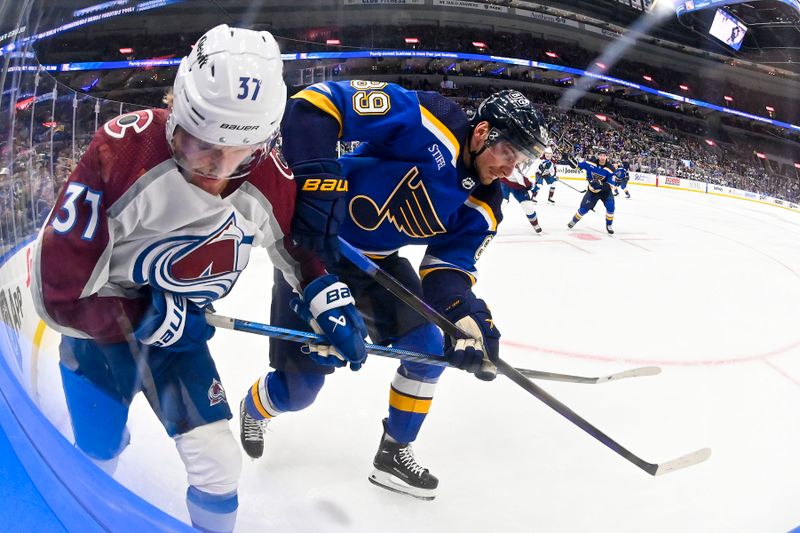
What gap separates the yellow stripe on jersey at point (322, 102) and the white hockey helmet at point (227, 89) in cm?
60

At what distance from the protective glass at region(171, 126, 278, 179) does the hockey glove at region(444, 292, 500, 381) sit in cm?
80

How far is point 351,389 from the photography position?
2020 millimetres

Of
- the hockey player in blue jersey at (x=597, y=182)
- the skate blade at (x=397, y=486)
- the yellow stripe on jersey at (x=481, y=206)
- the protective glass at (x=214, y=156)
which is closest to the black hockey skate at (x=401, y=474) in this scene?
the skate blade at (x=397, y=486)

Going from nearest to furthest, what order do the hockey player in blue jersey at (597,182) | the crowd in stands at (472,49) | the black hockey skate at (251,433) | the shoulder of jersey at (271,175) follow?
1. the shoulder of jersey at (271,175)
2. the black hockey skate at (251,433)
3. the crowd in stands at (472,49)
4. the hockey player in blue jersey at (597,182)

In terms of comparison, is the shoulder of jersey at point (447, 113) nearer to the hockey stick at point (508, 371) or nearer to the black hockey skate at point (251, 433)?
the hockey stick at point (508, 371)

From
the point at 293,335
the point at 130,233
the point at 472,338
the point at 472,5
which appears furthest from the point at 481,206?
the point at 472,5

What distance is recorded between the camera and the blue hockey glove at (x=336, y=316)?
1275 millimetres

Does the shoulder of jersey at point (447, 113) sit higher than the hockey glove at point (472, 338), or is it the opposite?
the shoulder of jersey at point (447, 113)

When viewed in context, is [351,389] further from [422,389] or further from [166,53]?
[166,53]

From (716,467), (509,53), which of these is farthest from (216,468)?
(509,53)

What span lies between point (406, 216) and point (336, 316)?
1.71 feet

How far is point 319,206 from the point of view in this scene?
1.27 m

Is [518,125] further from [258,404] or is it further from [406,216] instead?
[258,404]

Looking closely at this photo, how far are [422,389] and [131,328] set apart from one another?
96cm
